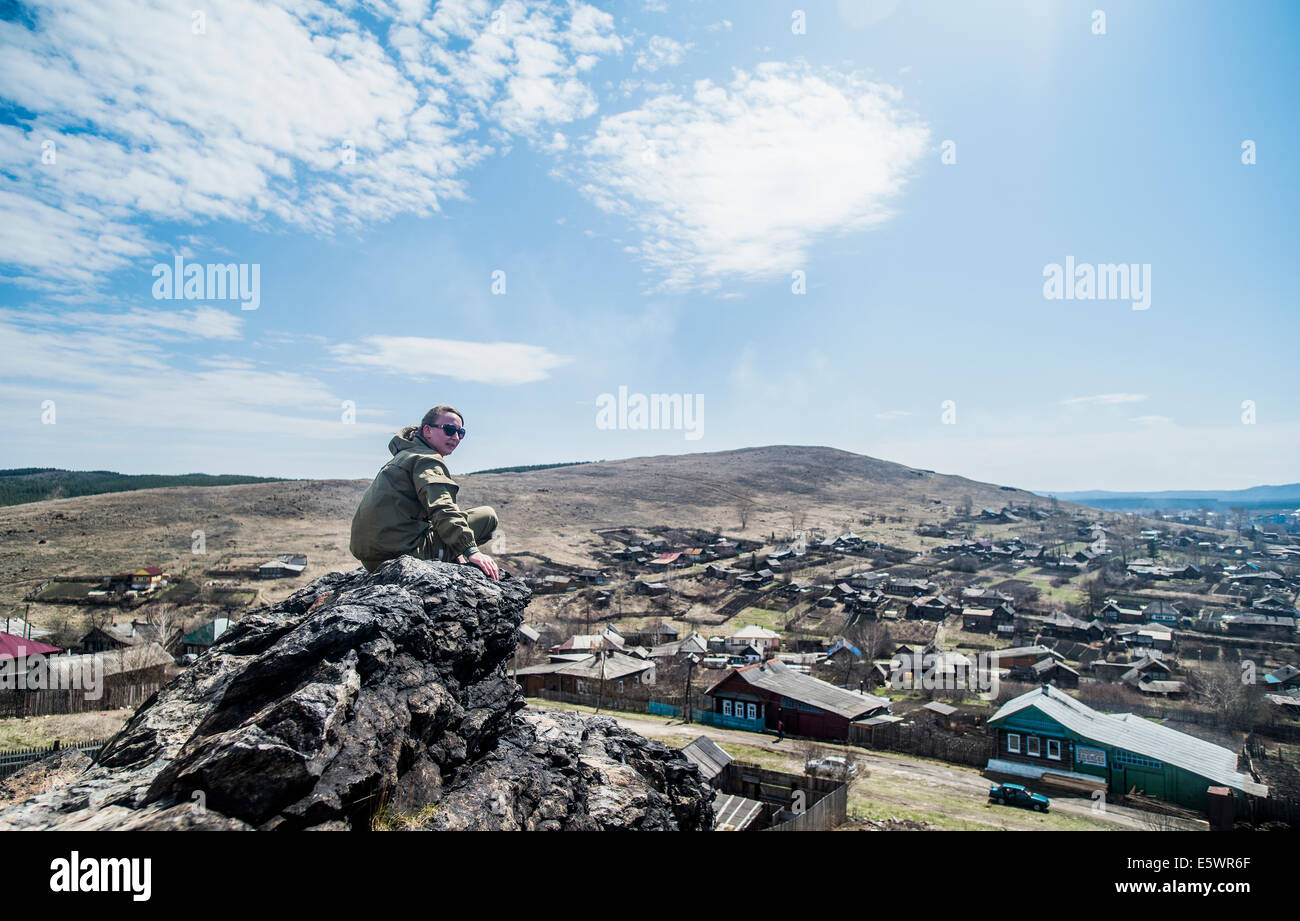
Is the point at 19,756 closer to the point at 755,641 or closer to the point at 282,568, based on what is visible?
the point at 282,568

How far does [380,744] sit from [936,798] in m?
29.0

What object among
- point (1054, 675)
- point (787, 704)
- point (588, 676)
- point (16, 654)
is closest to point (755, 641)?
point (588, 676)

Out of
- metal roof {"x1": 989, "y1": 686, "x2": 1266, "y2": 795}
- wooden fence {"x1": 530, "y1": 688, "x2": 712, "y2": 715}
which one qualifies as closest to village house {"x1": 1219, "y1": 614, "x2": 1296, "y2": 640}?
metal roof {"x1": 989, "y1": 686, "x2": 1266, "y2": 795}

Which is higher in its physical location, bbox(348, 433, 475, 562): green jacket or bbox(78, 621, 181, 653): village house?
bbox(348, 433, 475, 562): green jacket

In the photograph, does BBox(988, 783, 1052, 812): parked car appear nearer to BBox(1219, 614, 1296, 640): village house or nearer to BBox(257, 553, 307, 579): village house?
BBox(1219, 614, 1296, 640): village house

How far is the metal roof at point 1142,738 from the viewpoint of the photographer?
94.4 feet

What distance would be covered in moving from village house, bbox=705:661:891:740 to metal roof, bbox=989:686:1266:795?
299 inches

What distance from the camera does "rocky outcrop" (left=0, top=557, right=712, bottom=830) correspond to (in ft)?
10.4

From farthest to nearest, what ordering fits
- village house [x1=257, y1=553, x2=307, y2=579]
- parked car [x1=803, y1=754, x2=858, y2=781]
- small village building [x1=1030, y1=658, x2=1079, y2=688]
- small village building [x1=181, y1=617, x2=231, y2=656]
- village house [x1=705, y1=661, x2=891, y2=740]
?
village house [x1=257, y1=553, x2=307, y2=579] < small village building [x1=1030, y1=658, x2=1079, y2=688] < small village building [x1=181, y1=617, x2=231, y2=656] < village house [x1=705, y1=661, x2=891, y2=740] < parked car [x1=803, y1=754, x2=858, y2=781]

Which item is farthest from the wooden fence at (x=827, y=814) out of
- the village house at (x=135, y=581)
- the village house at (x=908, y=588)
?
the village house at (x=135, y=581)

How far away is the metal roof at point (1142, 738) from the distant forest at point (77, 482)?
12869cm

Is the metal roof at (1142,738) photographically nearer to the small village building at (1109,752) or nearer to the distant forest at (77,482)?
the small village building at (1109,752)

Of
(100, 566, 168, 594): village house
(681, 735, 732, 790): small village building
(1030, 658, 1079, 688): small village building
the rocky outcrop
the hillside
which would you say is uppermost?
the rocky outcrop
